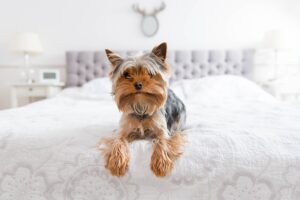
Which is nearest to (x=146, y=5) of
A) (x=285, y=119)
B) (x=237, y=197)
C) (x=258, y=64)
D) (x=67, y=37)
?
(x=67, y=37)

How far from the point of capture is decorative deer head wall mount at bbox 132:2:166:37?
13.3ft

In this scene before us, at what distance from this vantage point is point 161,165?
3.51ft

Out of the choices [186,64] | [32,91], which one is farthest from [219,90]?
[32,91]

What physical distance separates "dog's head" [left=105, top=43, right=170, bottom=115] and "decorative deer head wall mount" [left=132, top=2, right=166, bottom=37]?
292cm

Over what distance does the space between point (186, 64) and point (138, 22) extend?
3.43 feet

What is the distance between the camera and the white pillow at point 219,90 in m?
3.03

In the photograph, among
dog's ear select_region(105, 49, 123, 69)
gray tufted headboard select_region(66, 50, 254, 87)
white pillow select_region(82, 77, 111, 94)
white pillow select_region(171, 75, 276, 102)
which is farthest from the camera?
gray tufted headboard select_region(66, 50, 254, 87)

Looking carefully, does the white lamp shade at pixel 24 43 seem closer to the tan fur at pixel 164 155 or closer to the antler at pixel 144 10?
the antler at pixel 144 10

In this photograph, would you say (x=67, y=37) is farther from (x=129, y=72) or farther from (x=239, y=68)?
(x=129, y=72)

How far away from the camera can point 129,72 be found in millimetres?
1209

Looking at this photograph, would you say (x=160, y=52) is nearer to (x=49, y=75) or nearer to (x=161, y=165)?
(x=161, y=165)

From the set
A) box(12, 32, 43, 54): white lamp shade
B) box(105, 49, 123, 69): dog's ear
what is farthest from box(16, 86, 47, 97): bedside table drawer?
box(105, 49, 123, 69): dog's ear

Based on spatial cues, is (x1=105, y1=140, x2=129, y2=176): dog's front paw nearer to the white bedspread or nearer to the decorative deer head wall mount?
the white bedspread

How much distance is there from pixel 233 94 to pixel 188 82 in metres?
0.60
